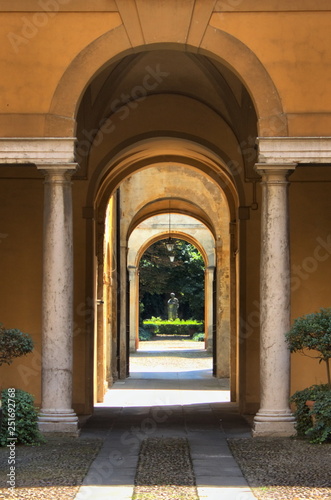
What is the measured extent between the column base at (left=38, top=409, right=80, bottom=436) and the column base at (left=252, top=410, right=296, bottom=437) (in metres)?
2.33

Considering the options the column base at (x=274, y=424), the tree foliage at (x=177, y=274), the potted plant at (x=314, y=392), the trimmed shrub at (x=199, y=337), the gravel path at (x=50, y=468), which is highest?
the tree foliage at (x=177, y=274)

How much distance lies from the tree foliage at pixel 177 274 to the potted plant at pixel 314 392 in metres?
40.5

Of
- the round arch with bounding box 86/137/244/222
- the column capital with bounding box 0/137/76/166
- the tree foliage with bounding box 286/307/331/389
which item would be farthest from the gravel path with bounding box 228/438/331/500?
the round arch with bounding box 86/137/244/222

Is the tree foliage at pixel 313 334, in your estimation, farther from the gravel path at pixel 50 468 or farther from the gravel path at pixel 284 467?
the gravel path at pixel 50 468

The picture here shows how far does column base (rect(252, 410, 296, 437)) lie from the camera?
12.0 m

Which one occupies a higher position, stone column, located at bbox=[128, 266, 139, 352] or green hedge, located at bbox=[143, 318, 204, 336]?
stone column, located at bbox=[128, 266, 139, 352]

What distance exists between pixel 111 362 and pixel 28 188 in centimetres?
798

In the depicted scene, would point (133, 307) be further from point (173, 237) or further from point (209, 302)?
point (209, 302)

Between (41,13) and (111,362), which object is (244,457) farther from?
(111,362)

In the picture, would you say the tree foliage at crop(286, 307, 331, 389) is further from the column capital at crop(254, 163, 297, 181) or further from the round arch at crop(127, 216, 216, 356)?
the round arch at crop(127, 216, 216, 356)

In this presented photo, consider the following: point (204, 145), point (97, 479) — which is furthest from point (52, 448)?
point (204, 145)

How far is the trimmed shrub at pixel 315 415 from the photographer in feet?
36.7

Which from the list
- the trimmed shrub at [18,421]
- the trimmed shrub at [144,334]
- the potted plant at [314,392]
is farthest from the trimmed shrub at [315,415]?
the trimmed shrub at [144,334]

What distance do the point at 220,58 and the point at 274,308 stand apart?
334 centimetres
